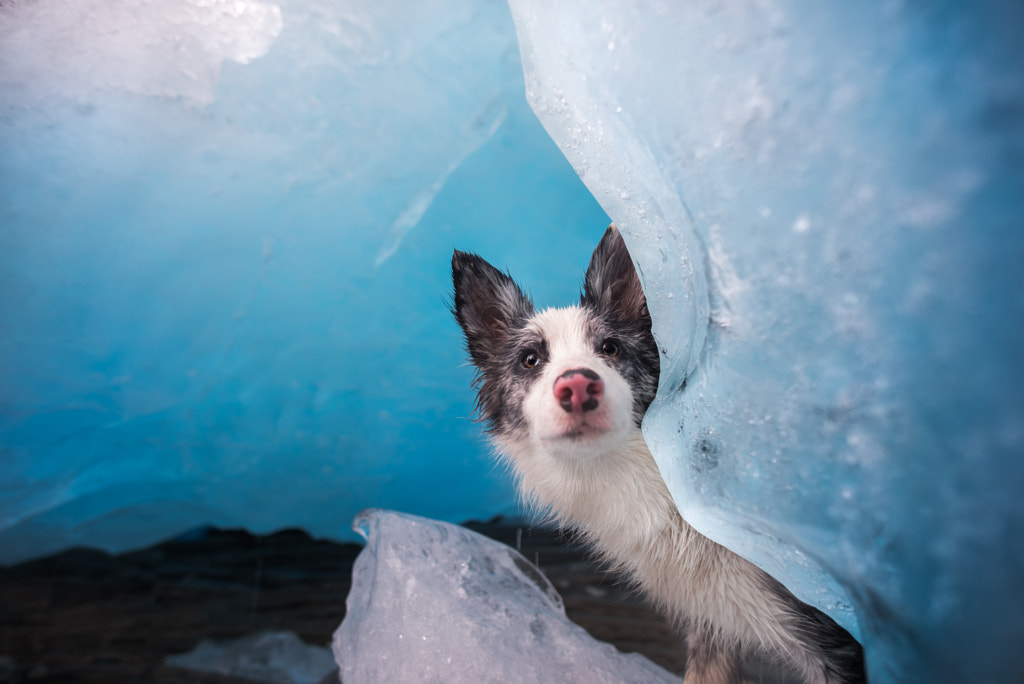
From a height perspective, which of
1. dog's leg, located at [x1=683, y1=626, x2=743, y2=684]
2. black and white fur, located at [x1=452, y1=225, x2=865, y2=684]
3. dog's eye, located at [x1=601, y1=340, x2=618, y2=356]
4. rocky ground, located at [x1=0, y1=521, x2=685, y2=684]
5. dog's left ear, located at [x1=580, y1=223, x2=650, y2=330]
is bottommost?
rocky ground, located at [x1=0, y1=521, x2=685, y2=684]

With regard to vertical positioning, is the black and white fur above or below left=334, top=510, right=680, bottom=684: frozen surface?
above

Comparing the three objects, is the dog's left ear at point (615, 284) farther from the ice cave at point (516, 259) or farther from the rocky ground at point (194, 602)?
the rocky ground at point (194, 602)

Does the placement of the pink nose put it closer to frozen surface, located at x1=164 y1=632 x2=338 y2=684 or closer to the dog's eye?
the dog's eye

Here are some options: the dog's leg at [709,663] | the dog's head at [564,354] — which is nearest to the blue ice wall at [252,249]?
the dog's head at [564,354]

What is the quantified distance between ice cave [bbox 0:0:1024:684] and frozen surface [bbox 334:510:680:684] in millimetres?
670

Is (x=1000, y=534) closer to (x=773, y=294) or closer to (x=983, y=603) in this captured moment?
(x=983, y=603)

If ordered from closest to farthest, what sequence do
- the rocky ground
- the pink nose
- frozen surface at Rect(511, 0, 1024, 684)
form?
1. frozen surface at Rect(511, 0, 1024, 684)
2. the pink nose
3. the rocky ground

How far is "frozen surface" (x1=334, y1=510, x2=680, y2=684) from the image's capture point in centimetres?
142

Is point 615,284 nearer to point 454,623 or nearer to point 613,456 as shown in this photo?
point 613,456

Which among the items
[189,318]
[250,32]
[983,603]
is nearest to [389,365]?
[189,318]

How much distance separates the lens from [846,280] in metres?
0.88

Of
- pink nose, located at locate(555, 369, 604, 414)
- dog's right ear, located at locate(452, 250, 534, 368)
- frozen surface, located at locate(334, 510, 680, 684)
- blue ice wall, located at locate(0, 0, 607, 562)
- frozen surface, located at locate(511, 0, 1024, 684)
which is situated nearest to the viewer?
frozen surface, located at locate(511, 0, 1024, 684)

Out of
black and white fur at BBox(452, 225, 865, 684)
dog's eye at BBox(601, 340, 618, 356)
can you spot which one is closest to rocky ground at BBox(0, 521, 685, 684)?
black and white fur at BBox(452, 225, 865, 684)

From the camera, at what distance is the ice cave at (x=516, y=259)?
814mm
